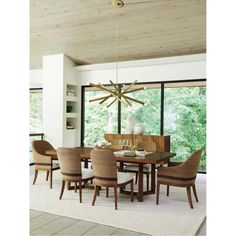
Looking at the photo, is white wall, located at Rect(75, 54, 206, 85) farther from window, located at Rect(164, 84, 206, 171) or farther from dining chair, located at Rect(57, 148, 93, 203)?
dining chair, located at Rect(57, 148, 93, 203)

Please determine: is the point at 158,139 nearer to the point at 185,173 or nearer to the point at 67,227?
the point at 185,173

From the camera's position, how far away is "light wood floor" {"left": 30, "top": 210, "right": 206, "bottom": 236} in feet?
9.46

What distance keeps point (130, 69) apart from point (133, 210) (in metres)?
3.79

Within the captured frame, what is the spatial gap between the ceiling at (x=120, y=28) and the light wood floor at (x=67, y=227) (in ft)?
10.9

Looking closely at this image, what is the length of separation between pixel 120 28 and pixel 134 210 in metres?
3.33

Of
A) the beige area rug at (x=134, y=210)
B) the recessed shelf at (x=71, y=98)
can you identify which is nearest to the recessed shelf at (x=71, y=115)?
the recessed shelf at (x=71, y=98)

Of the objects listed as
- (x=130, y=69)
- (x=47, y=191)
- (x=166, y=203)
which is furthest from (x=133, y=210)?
(x=130, y=69)

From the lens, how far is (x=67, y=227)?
9.95 ft

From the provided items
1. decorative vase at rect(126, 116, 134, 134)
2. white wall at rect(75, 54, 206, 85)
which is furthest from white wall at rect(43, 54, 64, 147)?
decorative vase at rect(126, 116, 134, 134)

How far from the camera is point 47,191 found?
452 centimetres

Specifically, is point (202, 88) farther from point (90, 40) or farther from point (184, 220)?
point (184, 220)

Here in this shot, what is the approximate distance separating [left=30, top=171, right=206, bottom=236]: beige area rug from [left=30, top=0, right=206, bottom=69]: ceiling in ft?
9.66

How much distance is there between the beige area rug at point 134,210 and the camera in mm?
3078

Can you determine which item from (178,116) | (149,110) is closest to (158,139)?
(178,116)
